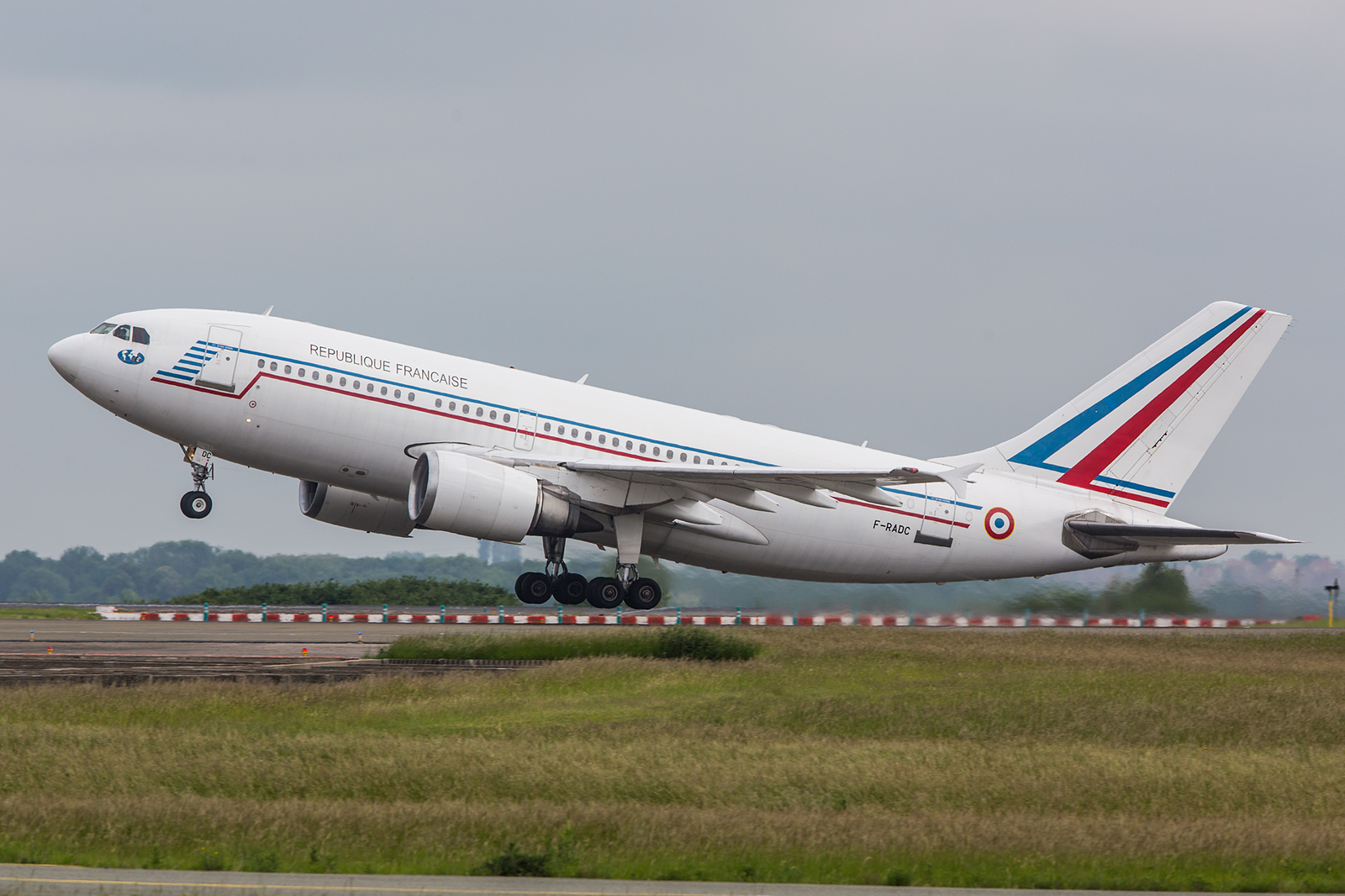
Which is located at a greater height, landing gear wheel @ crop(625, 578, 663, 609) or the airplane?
the airplane

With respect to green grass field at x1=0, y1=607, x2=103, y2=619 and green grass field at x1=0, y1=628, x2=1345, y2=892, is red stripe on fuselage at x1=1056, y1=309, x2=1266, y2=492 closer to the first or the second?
green grass field at x1=0, y1=628, x2=1345, y2=892

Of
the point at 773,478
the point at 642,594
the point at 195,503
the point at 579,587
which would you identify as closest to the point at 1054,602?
the point at 773,478

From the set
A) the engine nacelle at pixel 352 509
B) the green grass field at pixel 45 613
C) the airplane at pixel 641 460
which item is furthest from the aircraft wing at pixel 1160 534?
the green grass field at pixel 45 613

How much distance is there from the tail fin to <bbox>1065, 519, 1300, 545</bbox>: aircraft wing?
1.20m

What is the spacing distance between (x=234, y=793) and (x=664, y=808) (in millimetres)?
4824

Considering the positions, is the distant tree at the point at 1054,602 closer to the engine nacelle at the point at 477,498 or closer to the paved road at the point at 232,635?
the paved road at the point at 232,635

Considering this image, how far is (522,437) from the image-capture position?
32812mm

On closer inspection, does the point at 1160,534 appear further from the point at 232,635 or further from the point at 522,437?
the point at 232,635

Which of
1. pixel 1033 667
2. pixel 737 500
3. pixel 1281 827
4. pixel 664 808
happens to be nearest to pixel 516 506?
pixel 737 500

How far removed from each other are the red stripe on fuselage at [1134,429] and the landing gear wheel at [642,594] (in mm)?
11464

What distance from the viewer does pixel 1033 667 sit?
97.7 feet

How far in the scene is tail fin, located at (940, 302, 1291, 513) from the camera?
38.2 metres

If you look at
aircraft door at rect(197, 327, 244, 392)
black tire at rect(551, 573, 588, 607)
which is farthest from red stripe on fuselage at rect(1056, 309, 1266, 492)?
aircraft door at rect(197, 327, 244, 392)

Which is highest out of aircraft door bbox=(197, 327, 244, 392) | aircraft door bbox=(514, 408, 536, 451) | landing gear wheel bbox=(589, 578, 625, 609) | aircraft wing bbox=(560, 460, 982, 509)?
aircraft door bbox=(197, 327, 244, 392)
